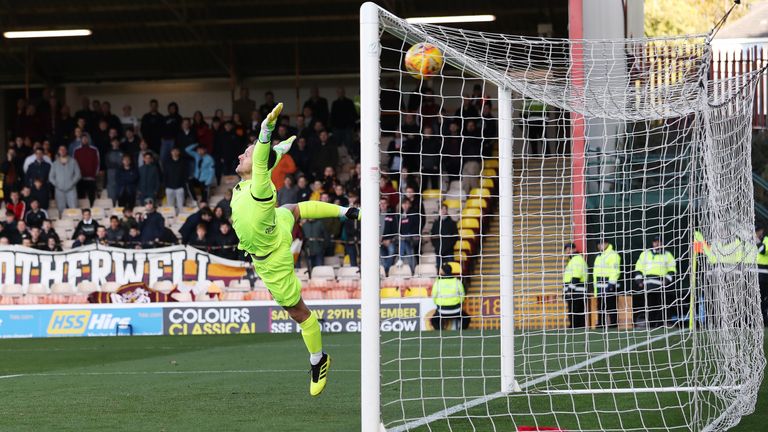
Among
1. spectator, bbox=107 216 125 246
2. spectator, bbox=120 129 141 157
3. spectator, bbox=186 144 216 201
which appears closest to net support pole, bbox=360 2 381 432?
spectator, bbox=107 216 125 246

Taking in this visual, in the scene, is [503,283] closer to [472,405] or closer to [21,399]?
[472,405]

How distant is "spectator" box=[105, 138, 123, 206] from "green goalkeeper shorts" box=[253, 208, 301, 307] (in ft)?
54.2

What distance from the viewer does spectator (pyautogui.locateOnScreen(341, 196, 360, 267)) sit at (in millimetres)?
21906

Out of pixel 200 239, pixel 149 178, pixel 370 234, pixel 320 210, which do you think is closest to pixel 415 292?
pixel 200 239

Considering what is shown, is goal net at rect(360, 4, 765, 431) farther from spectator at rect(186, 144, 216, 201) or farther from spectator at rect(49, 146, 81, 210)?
spectator at rect(49, 146, 81, 210)

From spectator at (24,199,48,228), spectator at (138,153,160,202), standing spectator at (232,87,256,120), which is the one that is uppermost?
standing spectator at (232,87,256,120)

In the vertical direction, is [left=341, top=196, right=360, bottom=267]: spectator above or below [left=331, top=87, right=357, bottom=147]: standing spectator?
below

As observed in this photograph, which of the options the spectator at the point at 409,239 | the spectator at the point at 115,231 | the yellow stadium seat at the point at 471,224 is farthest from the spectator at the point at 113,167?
the yellow stadium seat at the point at 471,224

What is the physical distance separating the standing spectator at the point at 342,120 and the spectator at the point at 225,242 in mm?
4495

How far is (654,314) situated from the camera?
1741 centimetres

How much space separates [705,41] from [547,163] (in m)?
7.79

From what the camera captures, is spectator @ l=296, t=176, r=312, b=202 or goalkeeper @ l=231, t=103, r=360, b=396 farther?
spectator @ l=296, t=176, r=312, b=202

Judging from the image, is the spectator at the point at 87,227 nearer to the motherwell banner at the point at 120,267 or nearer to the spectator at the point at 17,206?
the motherwell banner at the point at 120,267

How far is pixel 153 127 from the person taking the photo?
26.1 metres
